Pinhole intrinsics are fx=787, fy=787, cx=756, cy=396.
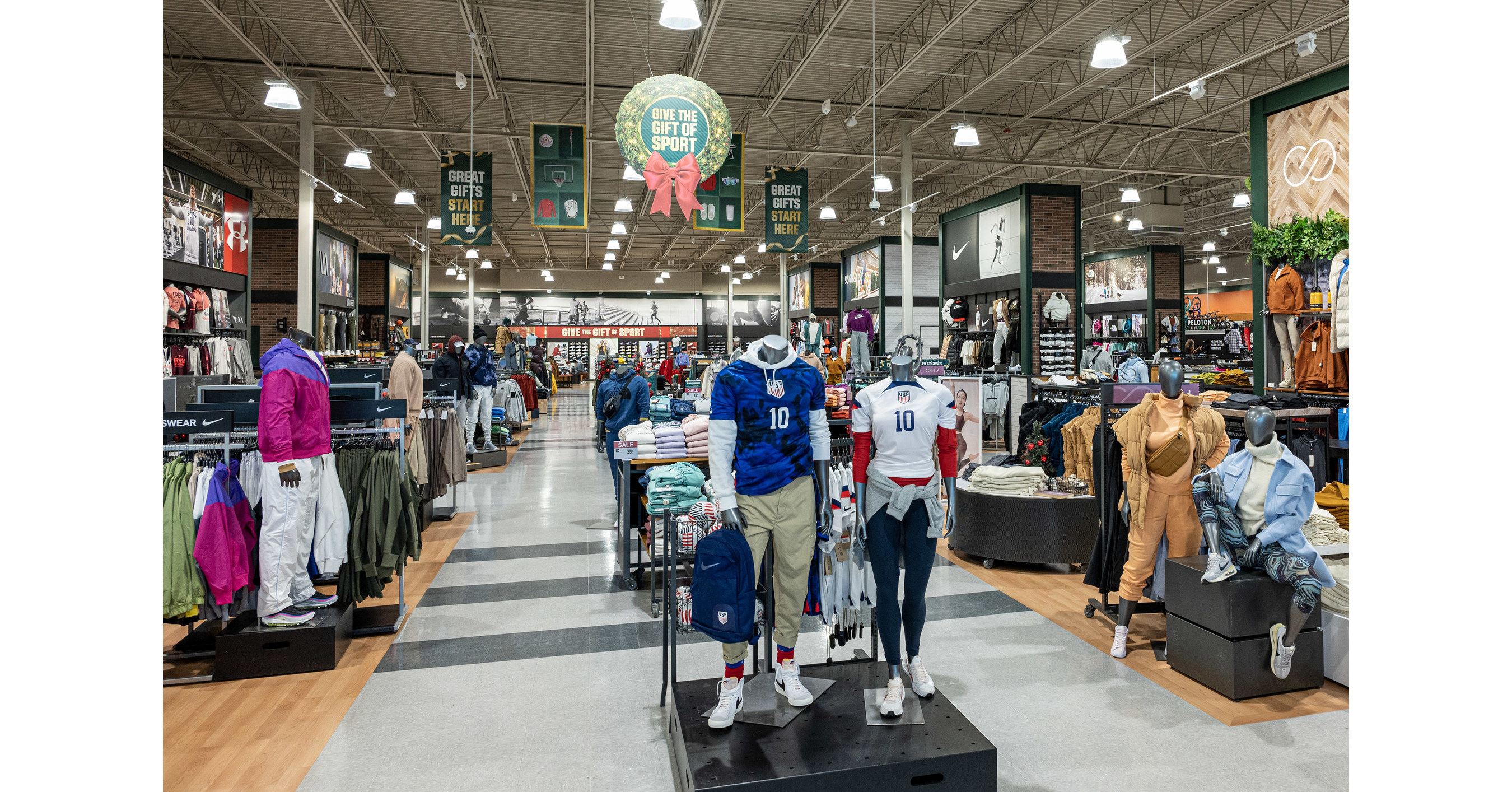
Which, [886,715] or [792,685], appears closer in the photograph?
[886,715]

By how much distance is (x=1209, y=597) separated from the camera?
3.59 m

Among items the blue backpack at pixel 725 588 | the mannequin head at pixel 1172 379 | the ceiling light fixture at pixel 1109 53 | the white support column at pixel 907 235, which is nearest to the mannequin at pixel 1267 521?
the mannequin head at pixel 1172 379

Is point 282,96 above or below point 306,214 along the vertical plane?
above

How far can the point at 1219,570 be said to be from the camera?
3.52m

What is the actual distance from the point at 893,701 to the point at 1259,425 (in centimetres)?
215

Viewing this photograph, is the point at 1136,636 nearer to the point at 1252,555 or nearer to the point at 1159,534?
the point at 1159,534

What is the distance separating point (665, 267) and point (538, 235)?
8473 millimetres

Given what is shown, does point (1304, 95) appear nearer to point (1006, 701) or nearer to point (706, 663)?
point (1006, 701)

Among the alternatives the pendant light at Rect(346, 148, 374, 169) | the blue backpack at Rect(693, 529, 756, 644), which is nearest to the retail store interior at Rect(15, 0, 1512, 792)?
the blue backpack at Rect(693, 529, 756, 644)

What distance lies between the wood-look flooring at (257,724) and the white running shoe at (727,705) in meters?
1.51

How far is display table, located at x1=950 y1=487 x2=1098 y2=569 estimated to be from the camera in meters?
5.59

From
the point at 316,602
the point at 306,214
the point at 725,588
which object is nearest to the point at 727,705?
the point at 725,588

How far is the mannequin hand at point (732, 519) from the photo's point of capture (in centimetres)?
281

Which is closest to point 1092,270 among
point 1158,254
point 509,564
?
point 1158,254
